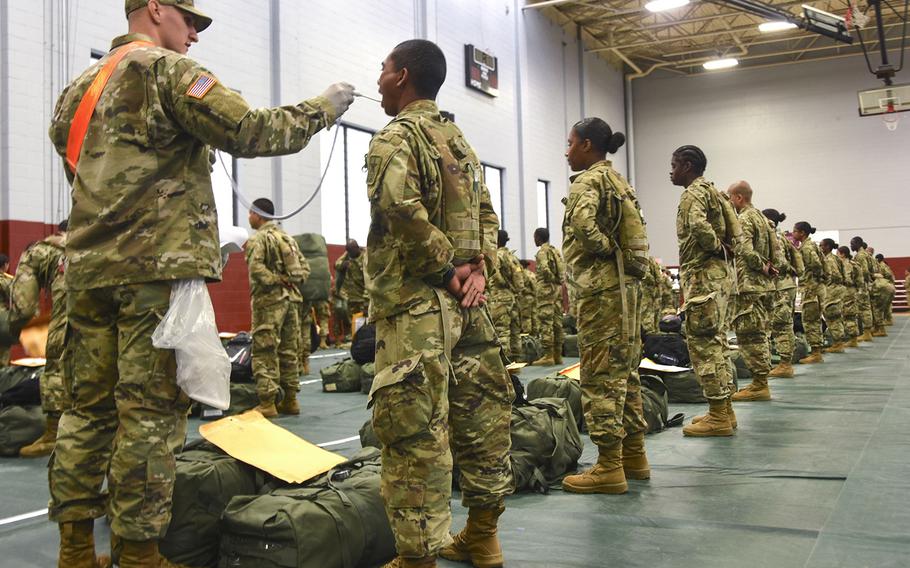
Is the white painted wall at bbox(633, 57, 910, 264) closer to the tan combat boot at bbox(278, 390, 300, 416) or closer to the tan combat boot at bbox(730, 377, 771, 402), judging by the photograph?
the tan combat boot at bbox(730, 377, 771, 402)

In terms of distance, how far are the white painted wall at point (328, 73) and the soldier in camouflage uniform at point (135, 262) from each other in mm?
6929

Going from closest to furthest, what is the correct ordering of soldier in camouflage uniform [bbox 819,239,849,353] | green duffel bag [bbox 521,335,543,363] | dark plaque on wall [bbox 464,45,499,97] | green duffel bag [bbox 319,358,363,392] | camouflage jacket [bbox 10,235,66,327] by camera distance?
camouflage jacket [bbox 10,235,66,327]
green duffel bag [bbox 319,358,363,392]
green duffel bag [bbox 521,335,543,363]
soldier in camouflage uniform [bbox 819,239,849,353]
dark plaque on wall [bbox 464,45,499,97]

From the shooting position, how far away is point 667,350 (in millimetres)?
7164

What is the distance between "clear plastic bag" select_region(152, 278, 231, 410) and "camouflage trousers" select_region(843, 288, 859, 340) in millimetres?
11978

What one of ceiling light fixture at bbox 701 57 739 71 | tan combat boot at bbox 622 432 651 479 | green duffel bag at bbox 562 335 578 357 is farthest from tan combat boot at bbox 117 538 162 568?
ceiling light fixture at bbox 701 57 739 71

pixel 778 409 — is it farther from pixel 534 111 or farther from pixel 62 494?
pixel 534 111

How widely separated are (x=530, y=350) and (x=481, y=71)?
8.44m

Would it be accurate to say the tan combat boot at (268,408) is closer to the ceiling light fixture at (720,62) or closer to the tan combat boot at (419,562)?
the tan combat boot at (419,562)

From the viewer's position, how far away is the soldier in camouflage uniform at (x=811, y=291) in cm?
996

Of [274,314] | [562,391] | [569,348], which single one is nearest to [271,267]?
[274,314]

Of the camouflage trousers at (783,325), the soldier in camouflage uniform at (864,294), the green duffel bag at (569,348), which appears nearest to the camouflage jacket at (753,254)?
the camouflage trousers at (783,325)

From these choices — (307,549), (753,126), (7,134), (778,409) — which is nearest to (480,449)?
(307,549)

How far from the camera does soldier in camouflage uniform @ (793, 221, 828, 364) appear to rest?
9961 millimetres

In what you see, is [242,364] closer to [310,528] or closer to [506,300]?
[506,300]
